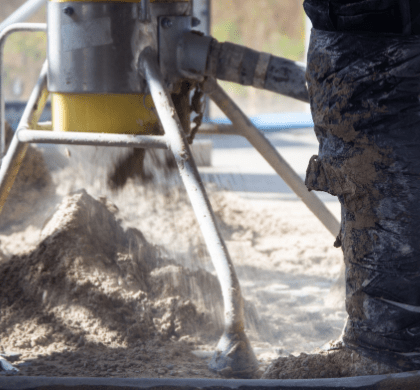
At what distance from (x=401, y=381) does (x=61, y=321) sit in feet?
3.67

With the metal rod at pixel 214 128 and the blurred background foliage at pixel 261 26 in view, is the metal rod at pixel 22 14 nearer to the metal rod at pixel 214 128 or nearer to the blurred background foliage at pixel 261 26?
the metal rod at pixel 214 128

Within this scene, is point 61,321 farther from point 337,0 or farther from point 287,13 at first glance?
point 287,13

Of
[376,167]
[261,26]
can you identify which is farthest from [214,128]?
[261,26]

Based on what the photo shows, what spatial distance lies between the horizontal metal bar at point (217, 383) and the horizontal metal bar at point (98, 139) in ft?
2.67

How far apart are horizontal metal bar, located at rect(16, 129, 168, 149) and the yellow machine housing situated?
0.09 m

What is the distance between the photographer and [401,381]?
49.1 inches

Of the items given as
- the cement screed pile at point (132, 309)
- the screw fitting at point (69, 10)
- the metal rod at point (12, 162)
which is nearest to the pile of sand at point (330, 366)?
the cement screed pile at point (132, 309)

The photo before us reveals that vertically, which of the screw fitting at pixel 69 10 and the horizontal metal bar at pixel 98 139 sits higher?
the screw fitting at pixel 69 10

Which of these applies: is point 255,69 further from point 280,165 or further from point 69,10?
point 69,10

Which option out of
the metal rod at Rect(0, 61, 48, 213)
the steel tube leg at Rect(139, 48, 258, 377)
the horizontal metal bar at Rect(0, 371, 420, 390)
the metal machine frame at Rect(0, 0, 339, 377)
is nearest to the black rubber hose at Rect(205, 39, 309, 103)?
the metal machine frame at Rect(0, 0, 339, 377)

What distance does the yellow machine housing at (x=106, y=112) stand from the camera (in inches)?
78.6

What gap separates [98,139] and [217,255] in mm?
546

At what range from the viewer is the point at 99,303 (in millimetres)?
1964

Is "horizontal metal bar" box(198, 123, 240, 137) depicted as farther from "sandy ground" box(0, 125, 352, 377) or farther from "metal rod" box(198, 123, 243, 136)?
"sandy ground" box(0, 125, 352, 377)
